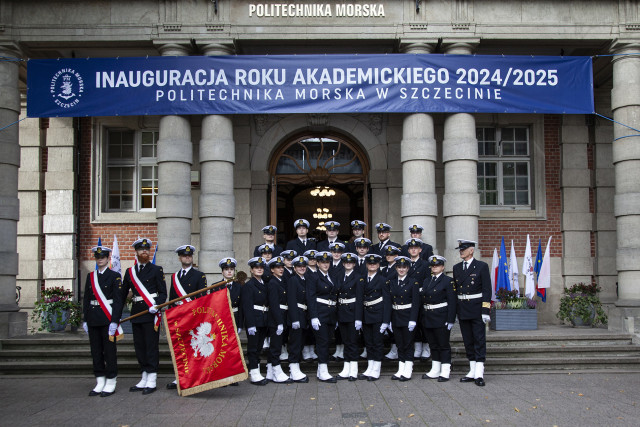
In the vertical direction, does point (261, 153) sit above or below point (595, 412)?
above

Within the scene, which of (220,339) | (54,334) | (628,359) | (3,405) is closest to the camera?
(3,405)

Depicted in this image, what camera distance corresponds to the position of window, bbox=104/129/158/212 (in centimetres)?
1487

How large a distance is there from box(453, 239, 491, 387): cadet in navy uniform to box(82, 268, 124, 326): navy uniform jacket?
16.1 feet

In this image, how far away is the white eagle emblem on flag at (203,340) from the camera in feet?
28.9

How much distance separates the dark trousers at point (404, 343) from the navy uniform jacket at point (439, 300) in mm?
292

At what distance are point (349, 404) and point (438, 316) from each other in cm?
224

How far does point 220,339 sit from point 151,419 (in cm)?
170

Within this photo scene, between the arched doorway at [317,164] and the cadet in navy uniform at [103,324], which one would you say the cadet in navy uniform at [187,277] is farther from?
the arched doorway at [317,164]

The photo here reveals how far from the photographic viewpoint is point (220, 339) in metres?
8.91

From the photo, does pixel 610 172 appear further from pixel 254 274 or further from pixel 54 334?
pixel 54 334

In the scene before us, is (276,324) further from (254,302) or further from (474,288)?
(474,288)

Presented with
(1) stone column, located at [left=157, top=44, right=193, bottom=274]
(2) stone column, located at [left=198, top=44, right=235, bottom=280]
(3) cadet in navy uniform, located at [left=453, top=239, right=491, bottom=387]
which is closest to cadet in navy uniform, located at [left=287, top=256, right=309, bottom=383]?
(3) cadet in navy uniform, located at [left=453, top=239, right=491, bottom=387]

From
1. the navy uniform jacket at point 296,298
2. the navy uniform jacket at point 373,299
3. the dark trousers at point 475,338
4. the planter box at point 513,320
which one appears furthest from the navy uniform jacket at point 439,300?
the planter box at point 513,320

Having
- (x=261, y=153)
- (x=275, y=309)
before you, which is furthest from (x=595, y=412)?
(x=261, y=153)
